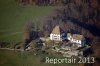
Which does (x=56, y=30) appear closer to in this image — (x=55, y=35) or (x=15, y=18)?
(x=55, y=35)

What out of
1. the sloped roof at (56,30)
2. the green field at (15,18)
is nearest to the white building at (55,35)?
the sloped roof at (56,30)

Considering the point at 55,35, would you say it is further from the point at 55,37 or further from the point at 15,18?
the point at 15,18

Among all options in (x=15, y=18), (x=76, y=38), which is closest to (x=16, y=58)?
(x=15, y=18)

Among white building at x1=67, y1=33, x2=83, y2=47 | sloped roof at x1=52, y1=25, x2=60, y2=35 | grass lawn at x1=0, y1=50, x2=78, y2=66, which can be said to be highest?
sloped roof at x1=52, y1=25, x2=60, y2=35

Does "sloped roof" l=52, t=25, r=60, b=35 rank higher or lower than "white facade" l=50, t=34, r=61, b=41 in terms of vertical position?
higher

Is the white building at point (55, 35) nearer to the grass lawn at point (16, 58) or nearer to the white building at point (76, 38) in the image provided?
the white building at point (76, 38)

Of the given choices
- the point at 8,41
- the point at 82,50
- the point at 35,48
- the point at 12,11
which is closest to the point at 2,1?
the point at 12,11

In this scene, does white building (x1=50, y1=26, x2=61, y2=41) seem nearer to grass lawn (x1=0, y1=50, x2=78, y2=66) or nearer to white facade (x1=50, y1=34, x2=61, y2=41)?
white facade (x1=50, y1=34, x2=61, y2=41)

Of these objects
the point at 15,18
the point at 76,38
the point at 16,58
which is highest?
the point at 15,18

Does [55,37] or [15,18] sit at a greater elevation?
[15,18]

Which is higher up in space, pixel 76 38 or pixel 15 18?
pixel 15 18

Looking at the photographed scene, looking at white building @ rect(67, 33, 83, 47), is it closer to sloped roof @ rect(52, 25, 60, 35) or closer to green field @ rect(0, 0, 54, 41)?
sloped roof @ rect(52, 25, 60, 35)

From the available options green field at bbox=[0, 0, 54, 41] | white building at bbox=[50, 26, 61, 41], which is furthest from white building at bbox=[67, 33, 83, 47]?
green field at bbox=[0, 0, 54, 41]

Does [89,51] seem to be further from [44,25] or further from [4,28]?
[4,28]
